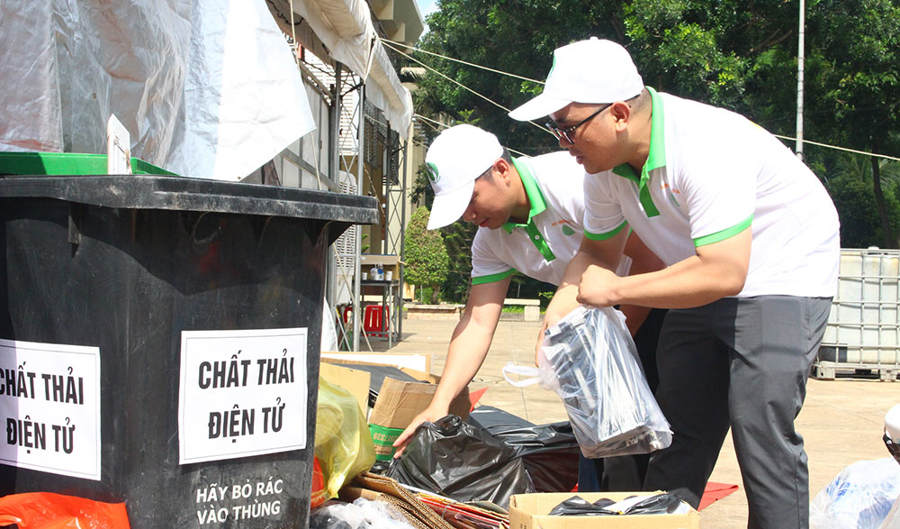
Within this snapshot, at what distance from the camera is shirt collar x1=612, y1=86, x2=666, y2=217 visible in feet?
7.06

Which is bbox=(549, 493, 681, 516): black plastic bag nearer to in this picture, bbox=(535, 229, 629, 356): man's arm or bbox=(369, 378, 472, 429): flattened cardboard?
bbox=(535, 229, 629, 356): man's arm

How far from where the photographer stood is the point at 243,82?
3783 mm

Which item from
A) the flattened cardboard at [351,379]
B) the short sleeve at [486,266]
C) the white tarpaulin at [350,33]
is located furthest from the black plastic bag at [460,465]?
the white tarpaulin at [350,33]

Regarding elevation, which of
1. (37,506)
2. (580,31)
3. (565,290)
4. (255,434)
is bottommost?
(37,506)

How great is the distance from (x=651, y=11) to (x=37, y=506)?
16.8m

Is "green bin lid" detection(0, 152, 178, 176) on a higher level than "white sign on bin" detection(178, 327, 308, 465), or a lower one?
higher

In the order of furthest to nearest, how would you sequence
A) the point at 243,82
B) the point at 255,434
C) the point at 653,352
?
the point at 243,82 → the point at 653,352 → the point at 255,434

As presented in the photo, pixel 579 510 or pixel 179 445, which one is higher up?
pixel 179 445

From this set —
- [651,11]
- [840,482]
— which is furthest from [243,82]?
[651,11]

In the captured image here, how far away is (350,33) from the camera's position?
688 centimetres

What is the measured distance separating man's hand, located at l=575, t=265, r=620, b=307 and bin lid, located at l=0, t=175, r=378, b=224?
85 centimetres

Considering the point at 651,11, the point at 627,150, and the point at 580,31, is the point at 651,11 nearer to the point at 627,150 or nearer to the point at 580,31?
the point at 580,31

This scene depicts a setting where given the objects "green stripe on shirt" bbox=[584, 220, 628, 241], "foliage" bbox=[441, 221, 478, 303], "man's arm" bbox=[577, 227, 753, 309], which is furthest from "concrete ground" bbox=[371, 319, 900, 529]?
"foliage" bbox=[441, 221, 478, 303]

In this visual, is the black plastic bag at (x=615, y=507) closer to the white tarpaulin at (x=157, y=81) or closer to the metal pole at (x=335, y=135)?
the white tarpaulin at (x=157, y=81)
